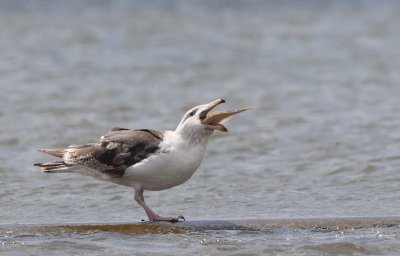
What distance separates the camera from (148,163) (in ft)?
27.9

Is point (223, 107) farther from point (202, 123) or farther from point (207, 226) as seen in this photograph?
point (207, 226)

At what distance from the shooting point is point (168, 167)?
8.45 metres

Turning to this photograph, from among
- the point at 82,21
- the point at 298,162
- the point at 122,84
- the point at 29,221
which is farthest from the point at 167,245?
the point at 82,21

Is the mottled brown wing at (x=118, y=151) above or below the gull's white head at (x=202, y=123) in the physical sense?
below

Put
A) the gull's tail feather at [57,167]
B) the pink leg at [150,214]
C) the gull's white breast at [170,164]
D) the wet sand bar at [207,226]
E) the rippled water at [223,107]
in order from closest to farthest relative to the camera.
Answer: the wet sand bar at [207,226], the gull's white breast at [170,164], the pink leg at [150,214], the gull's tail feather at [57,167], the rippled water at [223,107]

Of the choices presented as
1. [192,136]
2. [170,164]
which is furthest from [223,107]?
[170,164]

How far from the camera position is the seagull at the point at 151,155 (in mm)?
8469

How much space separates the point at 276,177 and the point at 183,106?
4.76 metres

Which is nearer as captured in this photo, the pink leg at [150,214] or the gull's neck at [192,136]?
the gull's neck at [192,136]

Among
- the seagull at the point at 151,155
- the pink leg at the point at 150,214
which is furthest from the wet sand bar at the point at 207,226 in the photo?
the seagull at the point at 151,155

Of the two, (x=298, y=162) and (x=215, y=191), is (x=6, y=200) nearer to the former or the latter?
(x=215, y=191)

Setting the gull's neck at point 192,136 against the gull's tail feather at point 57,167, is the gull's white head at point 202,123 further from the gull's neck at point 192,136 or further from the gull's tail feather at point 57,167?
the gull's tail feather at point 57,167

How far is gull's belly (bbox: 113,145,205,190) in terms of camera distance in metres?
8.45

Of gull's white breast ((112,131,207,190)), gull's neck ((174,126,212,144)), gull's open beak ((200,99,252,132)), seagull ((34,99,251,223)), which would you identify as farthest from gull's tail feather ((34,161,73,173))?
gull's open beak ((200,99,252,132))
